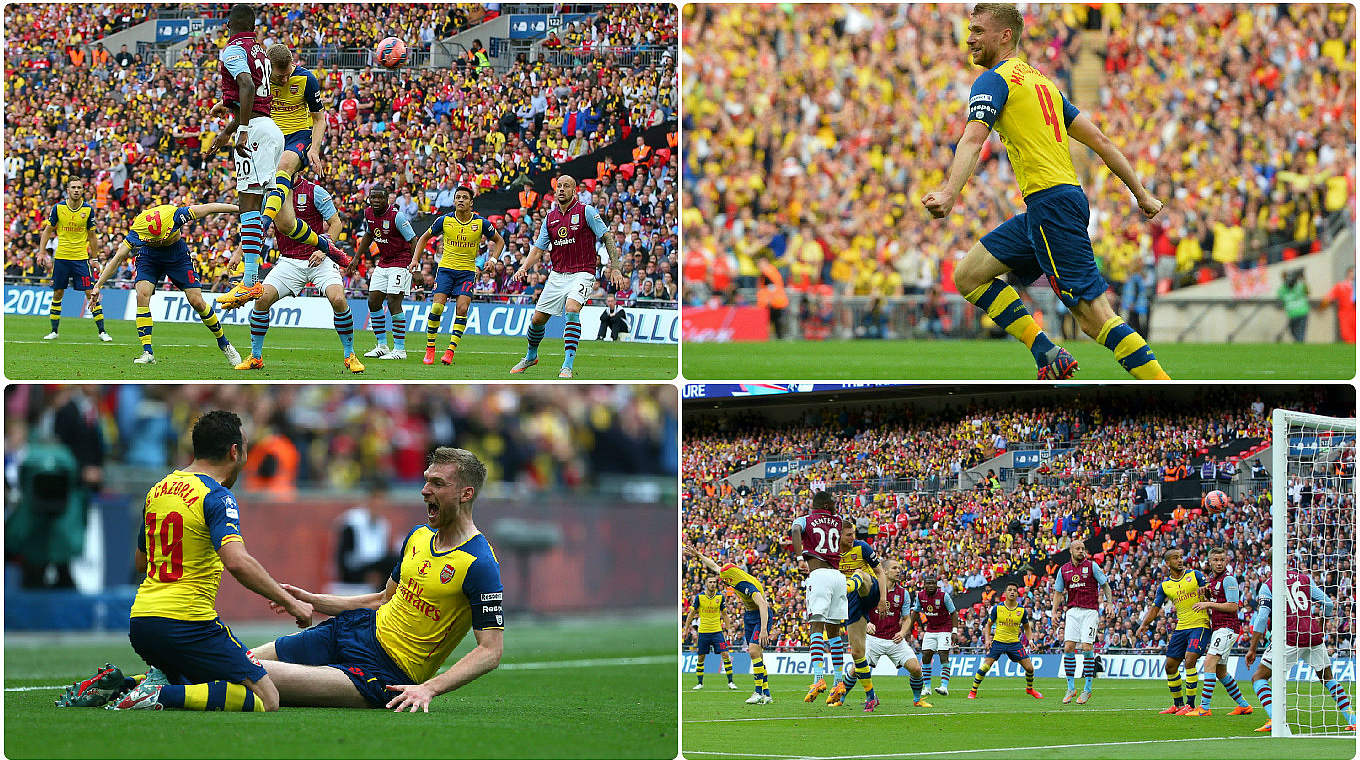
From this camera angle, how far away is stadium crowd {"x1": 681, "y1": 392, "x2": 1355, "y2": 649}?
1989 cm

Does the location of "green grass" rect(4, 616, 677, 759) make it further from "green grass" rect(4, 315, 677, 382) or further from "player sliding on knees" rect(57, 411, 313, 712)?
"green grass" rect(4, 315, 677, 382)

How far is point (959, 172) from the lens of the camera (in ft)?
20.4

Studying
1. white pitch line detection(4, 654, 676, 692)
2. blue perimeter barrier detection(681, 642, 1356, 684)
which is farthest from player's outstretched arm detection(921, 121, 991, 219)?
blue perimeter barrier detection(681, 642, 1356, 684)

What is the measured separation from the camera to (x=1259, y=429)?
20219mm

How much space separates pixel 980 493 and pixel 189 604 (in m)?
19.0

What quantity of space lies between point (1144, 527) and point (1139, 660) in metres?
3.42

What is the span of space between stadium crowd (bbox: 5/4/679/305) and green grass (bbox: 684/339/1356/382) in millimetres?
2858

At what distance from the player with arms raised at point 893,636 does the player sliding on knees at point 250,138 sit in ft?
19.6

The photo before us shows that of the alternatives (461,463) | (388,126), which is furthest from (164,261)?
(388,126)

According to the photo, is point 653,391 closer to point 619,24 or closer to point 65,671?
point 619,24

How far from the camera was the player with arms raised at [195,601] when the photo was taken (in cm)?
548

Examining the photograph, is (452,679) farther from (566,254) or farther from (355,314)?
(355,314)

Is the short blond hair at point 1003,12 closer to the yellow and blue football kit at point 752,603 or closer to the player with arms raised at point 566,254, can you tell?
the player with arms raised at point 566,254

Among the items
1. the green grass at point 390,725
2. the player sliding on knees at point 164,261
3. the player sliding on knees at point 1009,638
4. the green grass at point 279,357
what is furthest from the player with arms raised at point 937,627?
the player sliding on knees at point 164,261
